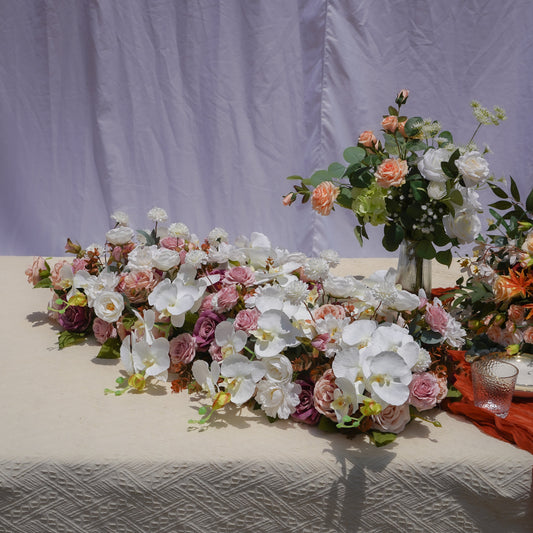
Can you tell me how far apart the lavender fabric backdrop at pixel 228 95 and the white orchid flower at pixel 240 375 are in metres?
2.08

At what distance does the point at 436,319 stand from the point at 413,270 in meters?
0.33

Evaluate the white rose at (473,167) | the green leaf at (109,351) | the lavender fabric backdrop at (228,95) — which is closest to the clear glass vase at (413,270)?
the white rose at (473,167)

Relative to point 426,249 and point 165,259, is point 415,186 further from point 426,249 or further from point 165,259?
point 165,259

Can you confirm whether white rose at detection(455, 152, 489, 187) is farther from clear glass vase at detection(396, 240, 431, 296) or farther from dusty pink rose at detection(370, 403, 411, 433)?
dusty pink rose at detection(370, 403, 411, 433)

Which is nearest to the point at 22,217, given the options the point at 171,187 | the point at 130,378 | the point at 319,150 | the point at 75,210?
the point at 75,210

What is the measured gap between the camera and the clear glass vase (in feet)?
3.94

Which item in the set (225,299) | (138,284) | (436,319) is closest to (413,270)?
(436,319)

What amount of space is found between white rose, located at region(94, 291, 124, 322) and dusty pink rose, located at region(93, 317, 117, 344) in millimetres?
86

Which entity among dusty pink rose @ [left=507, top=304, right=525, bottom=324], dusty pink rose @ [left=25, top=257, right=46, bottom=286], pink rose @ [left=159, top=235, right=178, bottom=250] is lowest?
dusty pink rose @ [left=25, top=257, right=46, bottom=286]

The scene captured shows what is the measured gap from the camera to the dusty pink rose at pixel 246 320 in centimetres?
90

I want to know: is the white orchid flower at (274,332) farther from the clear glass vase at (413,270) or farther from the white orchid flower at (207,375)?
the clear glass vase at (413,270)

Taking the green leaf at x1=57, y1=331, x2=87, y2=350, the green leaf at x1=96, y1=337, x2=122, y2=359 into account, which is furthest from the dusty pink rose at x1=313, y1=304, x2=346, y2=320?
the green leaf at x1=57, y1=331, x2=87, y2=350

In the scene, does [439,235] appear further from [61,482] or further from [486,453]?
[61,482]

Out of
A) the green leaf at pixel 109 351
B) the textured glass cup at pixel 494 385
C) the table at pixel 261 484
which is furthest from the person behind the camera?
the green leaf at pixel 109 351
